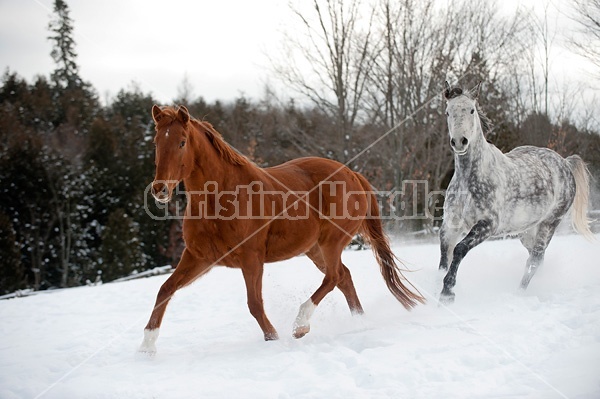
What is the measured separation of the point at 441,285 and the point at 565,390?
102 inches

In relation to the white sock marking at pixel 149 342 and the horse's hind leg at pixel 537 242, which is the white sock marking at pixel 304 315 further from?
the horse's hind leg at pixel 537 242

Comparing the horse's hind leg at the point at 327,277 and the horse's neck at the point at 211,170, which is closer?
the horse's neck at the point at 211,170

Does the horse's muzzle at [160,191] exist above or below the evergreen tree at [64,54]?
below

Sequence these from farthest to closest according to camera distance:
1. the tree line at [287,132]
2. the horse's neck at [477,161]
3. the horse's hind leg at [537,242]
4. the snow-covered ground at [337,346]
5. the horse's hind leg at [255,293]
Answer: the tree line at [287,132] → the horse's hind leg at [537,242] → the horse's neck at [477,161] → the horse's hind leg at [255,293] → the snow-covered ground at [337,346]

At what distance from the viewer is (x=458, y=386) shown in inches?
115

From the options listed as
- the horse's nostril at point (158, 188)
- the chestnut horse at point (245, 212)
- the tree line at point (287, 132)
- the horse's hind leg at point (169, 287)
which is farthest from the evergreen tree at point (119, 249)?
the horse's nostril at point (158, 188)

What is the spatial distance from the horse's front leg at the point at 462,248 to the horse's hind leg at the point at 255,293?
200 centimetres

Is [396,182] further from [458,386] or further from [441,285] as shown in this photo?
[458,386]

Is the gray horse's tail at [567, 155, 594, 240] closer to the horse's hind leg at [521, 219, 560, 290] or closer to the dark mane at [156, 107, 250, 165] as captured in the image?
the horse's hind leg at [521, 219, 560, 290]

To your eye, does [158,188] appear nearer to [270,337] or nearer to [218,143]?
[218,143]

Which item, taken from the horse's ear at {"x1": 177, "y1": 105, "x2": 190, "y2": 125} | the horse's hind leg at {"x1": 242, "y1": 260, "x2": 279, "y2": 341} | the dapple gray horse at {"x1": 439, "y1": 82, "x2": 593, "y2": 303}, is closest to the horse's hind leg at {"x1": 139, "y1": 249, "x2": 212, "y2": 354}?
the horse's hind leg at {"x1": 242, "y1": 260, "x2": 279, "y2": 341}

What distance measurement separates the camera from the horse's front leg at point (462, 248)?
199 inches

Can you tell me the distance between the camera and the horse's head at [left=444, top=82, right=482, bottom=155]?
5.21m

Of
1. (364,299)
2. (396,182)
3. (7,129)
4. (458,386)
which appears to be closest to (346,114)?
(396,182)
